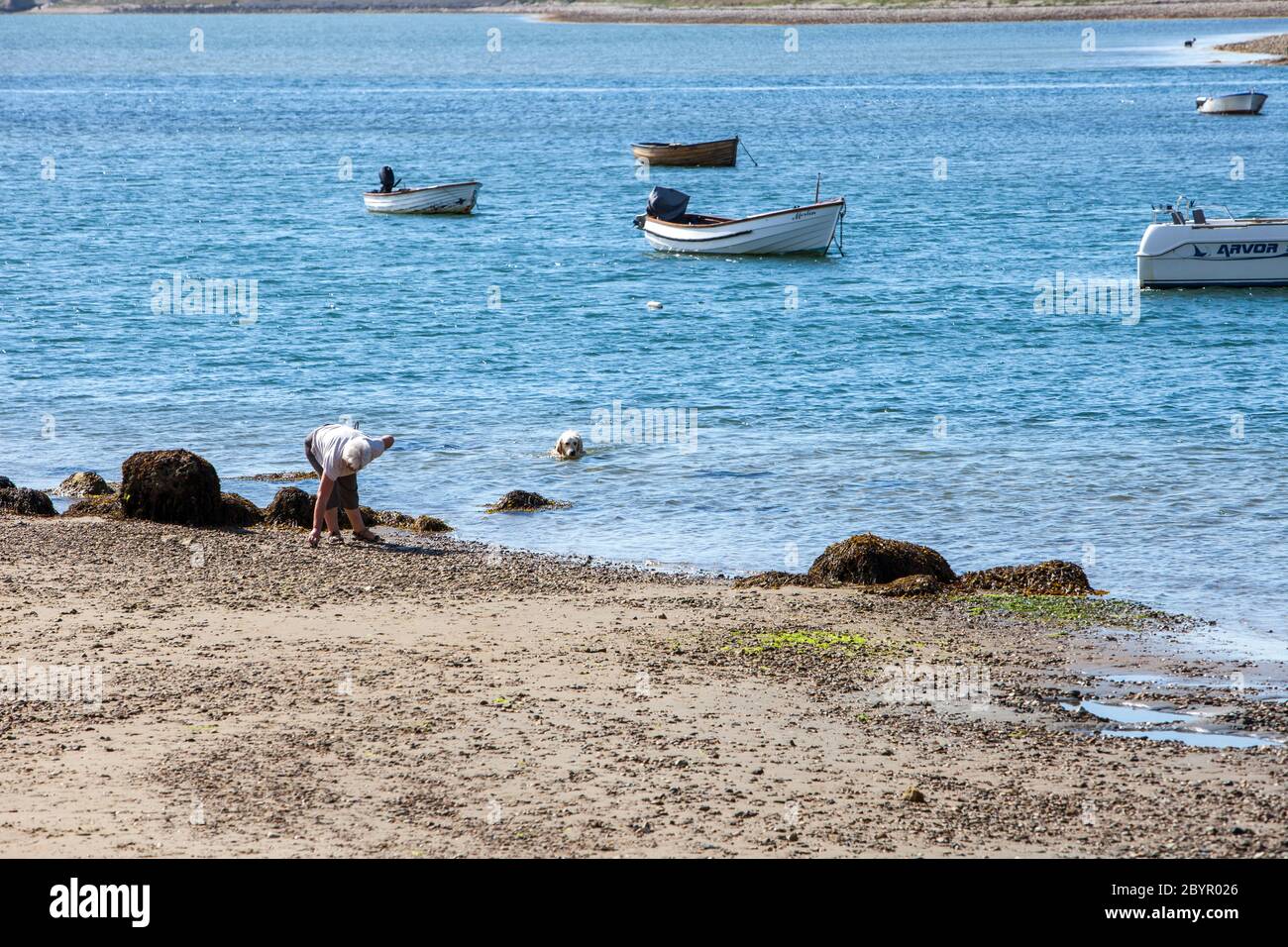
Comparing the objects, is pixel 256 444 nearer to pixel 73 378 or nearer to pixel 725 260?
pixel 73 378

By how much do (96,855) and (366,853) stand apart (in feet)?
4.80

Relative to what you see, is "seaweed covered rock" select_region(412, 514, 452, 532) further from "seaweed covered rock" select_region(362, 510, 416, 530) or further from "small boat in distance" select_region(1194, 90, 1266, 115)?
"small boat in distance" select_region(1194, 90, 1266, 115)

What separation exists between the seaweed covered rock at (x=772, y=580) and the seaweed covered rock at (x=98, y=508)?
7.25 meters

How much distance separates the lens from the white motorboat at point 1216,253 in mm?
36062

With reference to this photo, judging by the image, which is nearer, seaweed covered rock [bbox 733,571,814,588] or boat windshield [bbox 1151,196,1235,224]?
seaweed covered rock [bbox 733,571,814,588]

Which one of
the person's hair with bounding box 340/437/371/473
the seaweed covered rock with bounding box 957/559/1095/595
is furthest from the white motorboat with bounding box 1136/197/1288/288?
the person's hair with bounding box 340/437/371/473

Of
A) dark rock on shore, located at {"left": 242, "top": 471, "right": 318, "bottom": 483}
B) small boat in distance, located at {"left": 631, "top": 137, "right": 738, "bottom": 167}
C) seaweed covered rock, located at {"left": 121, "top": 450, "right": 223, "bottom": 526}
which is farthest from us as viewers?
small boat in distance, located at {"left": 631, "top": 137, "right": 738, "bottom": 167}

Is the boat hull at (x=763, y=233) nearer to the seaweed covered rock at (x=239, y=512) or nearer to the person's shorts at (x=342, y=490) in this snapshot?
the seaweed covered rock at (x=239, y=512)

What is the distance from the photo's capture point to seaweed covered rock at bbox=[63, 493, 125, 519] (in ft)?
58.6

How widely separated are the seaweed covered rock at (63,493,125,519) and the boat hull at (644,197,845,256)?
26.5m

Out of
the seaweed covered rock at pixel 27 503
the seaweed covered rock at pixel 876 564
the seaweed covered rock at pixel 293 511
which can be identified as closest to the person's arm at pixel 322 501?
the seaweed covered rock at pixel 293 511

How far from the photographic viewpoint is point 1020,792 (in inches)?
394

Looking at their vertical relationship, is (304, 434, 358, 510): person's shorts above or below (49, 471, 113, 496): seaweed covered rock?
above

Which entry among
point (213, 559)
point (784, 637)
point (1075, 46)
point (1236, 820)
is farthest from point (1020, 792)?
point (1075, 46)
